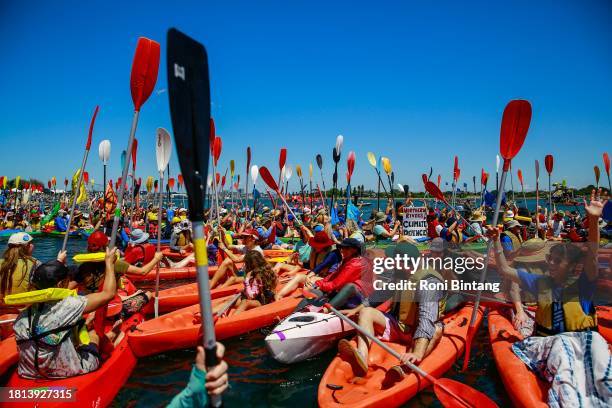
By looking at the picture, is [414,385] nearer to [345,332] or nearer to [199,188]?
[345,332]

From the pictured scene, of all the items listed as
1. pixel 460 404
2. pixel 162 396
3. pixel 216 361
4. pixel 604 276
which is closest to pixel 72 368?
pixel 162 396

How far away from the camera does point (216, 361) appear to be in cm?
168

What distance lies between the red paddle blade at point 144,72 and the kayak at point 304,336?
10.5 ft

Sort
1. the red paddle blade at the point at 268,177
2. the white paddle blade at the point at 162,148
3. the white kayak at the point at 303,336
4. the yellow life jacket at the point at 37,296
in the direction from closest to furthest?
the yellow life jacket at the point at 37,296 → the white kayak at the point at 303,336 → the white paddle blade at the point at 162,148 → the red paddle blade at the point at 268,177

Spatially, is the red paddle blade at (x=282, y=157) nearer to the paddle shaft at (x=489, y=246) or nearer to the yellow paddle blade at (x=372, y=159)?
the yellow paddle blade at (x=372, y=159)

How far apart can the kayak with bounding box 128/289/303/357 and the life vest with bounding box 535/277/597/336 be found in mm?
3666

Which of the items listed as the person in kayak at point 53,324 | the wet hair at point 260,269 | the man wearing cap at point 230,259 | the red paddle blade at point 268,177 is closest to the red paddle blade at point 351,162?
the red paddle blade at point 268,177

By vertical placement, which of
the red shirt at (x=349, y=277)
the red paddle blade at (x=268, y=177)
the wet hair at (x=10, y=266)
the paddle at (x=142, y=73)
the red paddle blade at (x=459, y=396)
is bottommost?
the red paddle blade at (x=459, y=396)

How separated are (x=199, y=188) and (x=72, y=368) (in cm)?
279

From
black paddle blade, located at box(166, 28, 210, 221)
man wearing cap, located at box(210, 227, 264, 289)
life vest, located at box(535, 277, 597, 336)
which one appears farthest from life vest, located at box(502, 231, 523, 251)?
black paddle blade, located at box(166, 28, 210, 221)

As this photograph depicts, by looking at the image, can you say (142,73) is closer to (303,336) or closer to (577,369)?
(303,336)

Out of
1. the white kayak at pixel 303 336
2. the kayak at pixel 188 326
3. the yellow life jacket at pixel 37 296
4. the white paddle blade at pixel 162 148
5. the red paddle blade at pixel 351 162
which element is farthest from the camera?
the red paddle blade at pixel 351 162

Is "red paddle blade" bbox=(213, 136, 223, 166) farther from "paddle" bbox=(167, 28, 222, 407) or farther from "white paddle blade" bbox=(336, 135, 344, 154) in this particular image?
"paddle" bbox=(167, 28, 222, 407)

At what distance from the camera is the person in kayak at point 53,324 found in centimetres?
310
